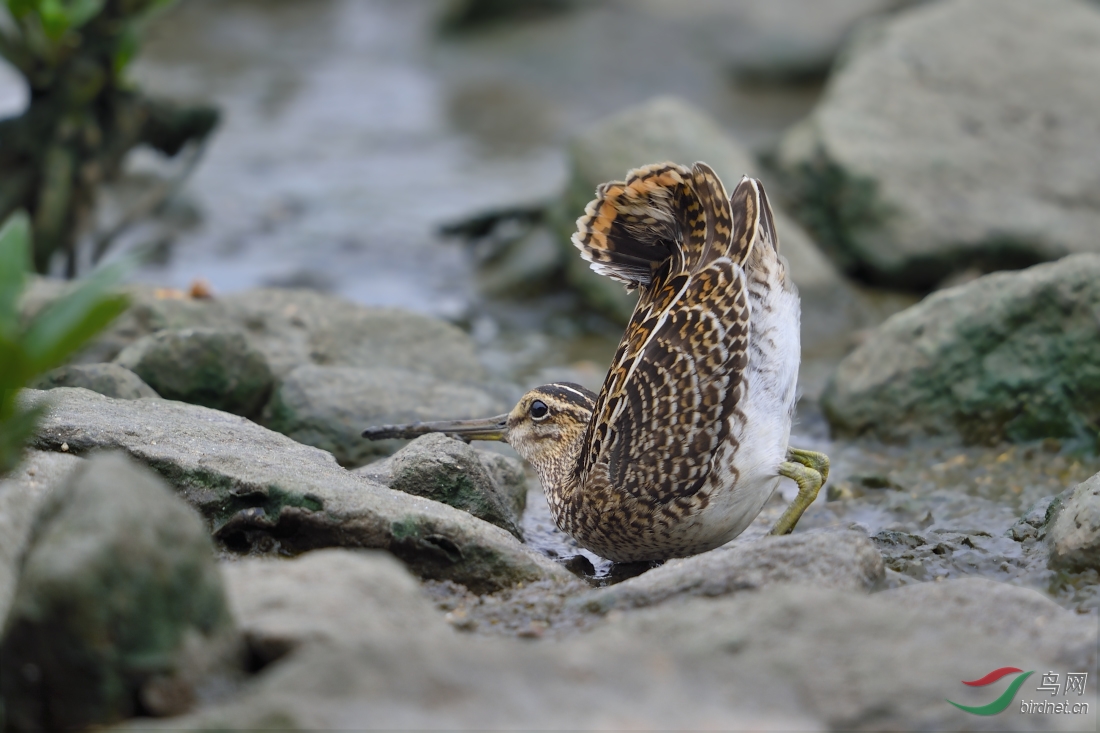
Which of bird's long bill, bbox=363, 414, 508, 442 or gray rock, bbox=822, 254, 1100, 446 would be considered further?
gray rock, bbox=822, 254, 1100, 446

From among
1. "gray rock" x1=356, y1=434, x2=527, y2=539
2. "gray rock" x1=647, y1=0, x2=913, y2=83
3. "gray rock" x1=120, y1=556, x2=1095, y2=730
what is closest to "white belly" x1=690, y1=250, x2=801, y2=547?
"gray rock" x1=356, y1=434, x2=527, y2=539

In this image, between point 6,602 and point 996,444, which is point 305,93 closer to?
point 996,444

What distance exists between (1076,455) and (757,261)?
8.59 ft

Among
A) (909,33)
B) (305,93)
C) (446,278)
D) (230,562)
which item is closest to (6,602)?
(230,562)

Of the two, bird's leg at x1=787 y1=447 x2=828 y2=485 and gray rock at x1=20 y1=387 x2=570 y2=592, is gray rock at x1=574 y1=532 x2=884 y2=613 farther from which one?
bird's leg at x1=787 y1=447 x2=828 y2=485

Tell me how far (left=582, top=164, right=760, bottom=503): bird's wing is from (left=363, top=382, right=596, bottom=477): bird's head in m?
0.61

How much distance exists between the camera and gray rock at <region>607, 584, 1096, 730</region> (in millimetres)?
2812

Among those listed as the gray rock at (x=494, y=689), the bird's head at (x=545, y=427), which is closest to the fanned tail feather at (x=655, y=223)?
the bird's head at (x=545, y=427)

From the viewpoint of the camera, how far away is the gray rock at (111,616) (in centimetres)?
255

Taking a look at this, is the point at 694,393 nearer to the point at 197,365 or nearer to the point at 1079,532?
the point at 1079,532

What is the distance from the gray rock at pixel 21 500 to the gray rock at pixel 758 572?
1726mm

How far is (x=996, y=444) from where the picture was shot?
6543 mm

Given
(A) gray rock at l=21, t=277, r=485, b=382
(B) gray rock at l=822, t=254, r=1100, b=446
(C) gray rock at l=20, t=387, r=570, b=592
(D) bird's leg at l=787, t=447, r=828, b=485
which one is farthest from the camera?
(A) gray rock at l=21, t=277, r=485, b=382

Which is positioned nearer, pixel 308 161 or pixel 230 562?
pixel 230 562
